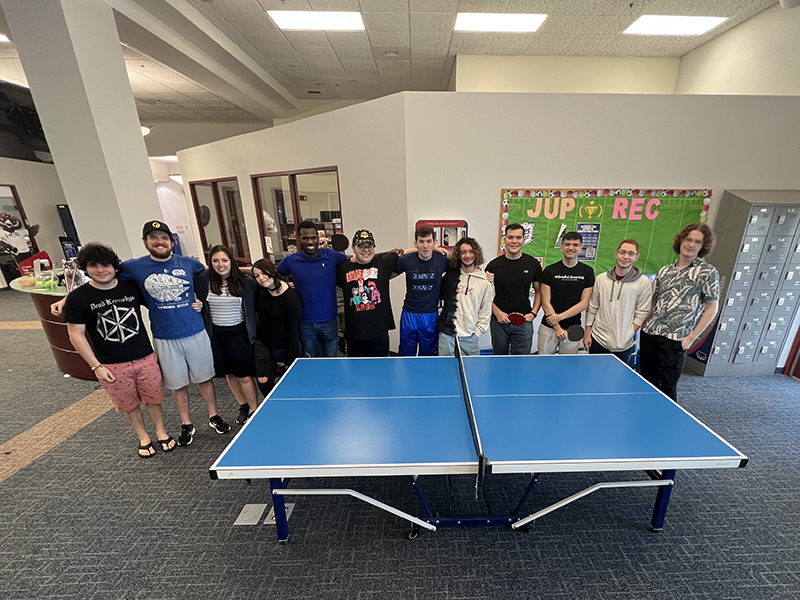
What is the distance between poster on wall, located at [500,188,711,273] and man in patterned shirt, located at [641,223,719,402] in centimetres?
125

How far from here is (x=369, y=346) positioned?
2.95 meters

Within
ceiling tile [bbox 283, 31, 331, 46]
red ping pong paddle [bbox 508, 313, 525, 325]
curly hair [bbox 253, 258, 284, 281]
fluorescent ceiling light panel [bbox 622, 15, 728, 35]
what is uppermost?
ceiling tile [bbox 283, 31, 331, 46]

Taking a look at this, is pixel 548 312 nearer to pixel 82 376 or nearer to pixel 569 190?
pixel 569 190

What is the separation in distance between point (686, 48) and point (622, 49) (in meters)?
0.91

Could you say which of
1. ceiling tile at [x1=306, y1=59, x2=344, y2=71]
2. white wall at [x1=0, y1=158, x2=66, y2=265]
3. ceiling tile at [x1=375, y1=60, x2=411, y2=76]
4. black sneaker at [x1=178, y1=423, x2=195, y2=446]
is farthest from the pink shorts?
white wall at [x1=0, y1=158, x2=66, y2=265]

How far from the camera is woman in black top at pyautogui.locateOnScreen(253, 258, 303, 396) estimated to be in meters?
2.57

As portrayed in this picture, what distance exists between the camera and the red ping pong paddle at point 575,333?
8.97ft

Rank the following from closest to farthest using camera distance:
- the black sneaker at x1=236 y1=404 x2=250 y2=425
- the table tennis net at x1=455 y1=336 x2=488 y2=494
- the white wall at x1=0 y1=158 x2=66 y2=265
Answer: the table tennis net at x1=455 y1=336 x2=488 y2=494 → the black sneaker at x1=236 y1=404 x2=250 y2=425 → the white wall at x1=0 y1=158 x2=66 y2=265

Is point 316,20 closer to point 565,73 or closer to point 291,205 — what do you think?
point 291,205

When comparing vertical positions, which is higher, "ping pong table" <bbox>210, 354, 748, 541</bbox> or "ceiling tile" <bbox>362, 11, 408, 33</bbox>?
"ceiling tile" <bbox>362, 11, 408, 33</bbox>

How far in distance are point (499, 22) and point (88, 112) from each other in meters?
4.57

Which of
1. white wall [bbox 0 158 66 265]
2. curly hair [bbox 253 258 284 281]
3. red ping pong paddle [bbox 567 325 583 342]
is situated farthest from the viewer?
white wall [bbox 0 158 66 265]

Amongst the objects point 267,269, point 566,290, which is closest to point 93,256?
point 267,269

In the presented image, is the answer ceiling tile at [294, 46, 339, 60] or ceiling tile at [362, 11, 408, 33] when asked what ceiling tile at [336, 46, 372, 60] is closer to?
ceiling tile at [294, 46, 339, 60]
